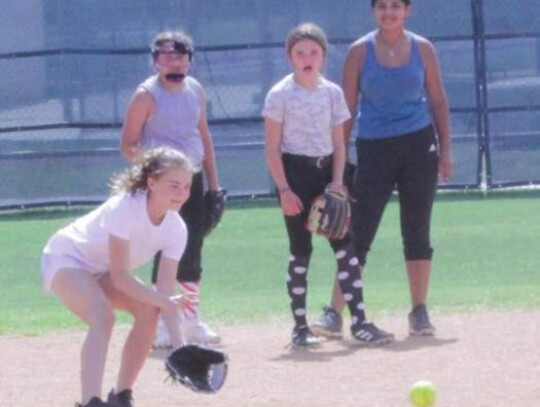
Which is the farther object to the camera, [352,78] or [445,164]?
[445,164]

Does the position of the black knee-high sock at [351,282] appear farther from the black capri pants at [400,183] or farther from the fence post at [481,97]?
the fence post at [481,97]

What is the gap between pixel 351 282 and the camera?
7855 millimetres

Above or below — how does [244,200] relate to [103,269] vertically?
below

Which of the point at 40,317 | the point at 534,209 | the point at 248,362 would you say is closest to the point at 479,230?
the point at 534,209

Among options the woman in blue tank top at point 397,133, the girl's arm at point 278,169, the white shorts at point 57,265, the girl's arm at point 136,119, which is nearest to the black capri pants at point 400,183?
the woman in blue tank top at point 397,133

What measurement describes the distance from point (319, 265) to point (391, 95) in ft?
13.1

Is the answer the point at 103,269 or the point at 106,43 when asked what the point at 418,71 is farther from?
the point at 106,43

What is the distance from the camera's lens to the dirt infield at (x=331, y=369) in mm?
6488

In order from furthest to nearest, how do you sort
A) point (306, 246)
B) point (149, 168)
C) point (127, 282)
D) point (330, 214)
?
point (306, 246), point (330, 214), point (149, 168), point (127, 282)

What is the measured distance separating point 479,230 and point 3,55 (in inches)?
258

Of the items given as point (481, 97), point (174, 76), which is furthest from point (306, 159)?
point (481, 97)

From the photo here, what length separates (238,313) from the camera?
30.2 ft

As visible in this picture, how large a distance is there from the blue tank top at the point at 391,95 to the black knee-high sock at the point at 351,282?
0.70 metres

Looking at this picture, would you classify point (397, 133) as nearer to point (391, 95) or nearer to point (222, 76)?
point (391, 95)
